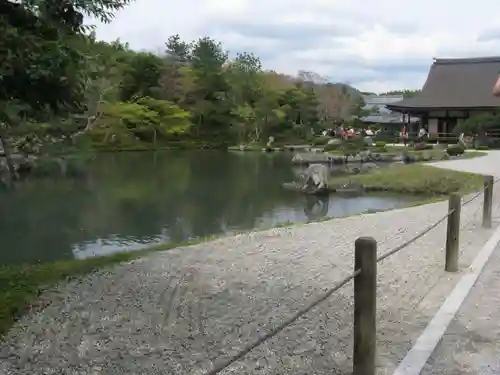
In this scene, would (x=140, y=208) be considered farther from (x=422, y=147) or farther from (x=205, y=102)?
(x=205, y=102)

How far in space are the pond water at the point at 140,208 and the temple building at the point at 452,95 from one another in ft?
39.3

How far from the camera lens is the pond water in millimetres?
9305

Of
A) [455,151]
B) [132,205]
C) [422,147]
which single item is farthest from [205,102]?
[132,205]

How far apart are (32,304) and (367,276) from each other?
108 inches

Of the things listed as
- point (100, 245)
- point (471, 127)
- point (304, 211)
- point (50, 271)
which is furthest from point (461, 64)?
Result: point (50, 271)

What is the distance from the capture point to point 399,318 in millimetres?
3672

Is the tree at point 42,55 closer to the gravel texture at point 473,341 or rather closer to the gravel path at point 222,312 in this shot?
the gravel path at point 222,312

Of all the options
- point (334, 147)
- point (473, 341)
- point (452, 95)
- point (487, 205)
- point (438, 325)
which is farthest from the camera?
point (452, 95)

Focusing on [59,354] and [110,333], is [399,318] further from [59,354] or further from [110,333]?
[59,354]

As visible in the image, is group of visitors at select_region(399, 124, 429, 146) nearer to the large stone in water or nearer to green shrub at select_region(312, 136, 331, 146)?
green shrub at select_region(312, 136, 331, 146)

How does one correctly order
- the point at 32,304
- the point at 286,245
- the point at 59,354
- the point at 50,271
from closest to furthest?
the point at 59,354 < the point at 32,304 < the point at 50,271 < the point at 286,245

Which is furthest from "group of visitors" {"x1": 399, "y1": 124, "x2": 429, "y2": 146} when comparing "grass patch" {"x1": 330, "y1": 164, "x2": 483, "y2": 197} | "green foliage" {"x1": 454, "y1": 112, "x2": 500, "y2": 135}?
"grass patch" {"x1": 330, "y1": 164, "x2": 483, "y2": 197}

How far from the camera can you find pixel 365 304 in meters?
2.66

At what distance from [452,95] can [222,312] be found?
94.9ft
